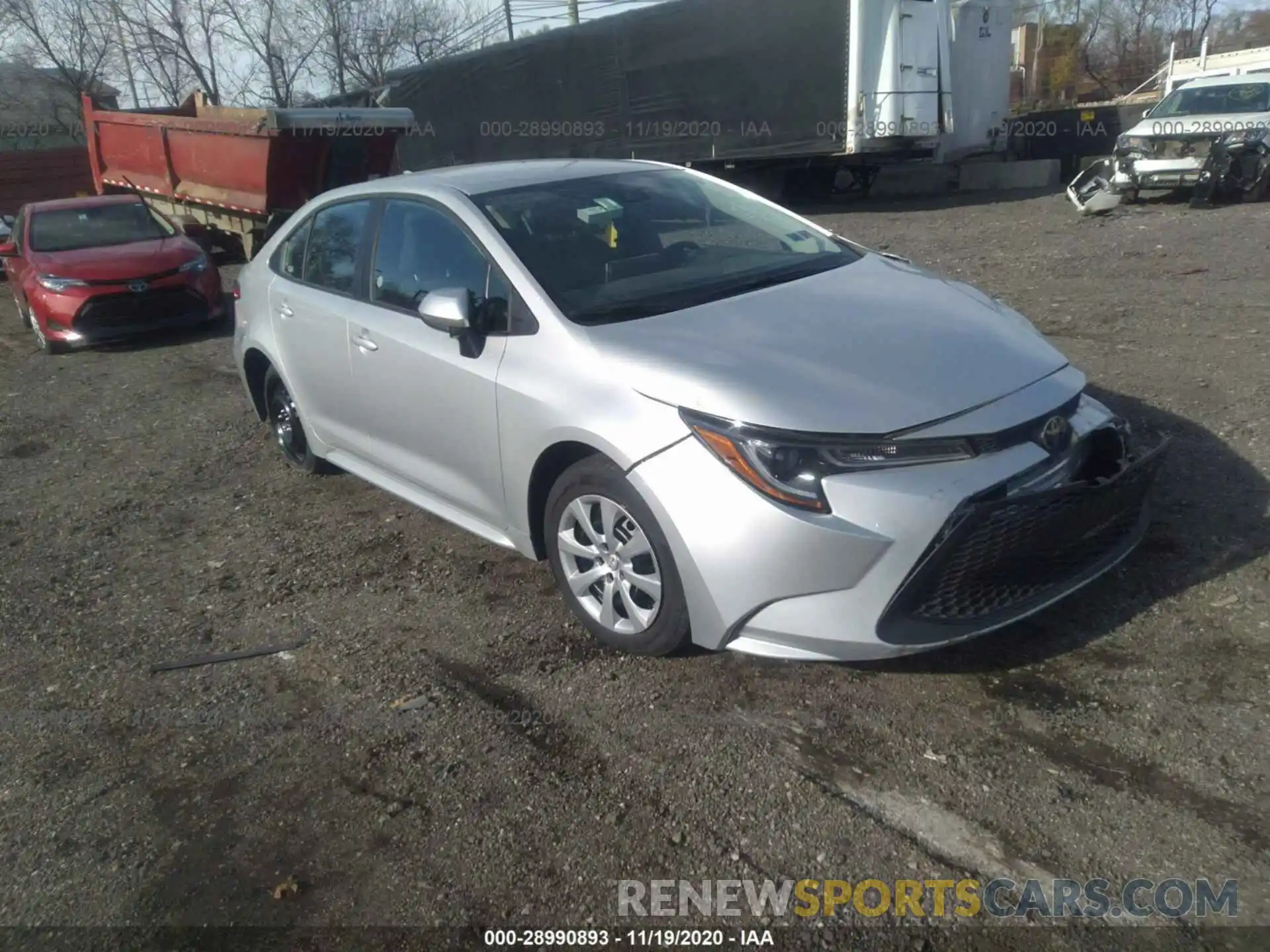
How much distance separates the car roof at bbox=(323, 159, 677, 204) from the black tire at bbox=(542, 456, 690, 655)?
1.51 m

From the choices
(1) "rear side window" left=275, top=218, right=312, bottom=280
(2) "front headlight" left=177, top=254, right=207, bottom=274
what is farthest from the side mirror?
(2) "front headlight" left=177, top=254, right=207, bottom=274

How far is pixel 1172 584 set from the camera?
4000mm

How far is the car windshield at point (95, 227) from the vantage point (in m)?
11.3

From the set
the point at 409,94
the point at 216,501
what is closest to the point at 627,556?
the point at 216,501

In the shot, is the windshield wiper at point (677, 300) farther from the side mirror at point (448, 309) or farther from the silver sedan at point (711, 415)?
the side mirror at point (448, 309)

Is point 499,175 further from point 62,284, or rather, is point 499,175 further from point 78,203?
point 78,203

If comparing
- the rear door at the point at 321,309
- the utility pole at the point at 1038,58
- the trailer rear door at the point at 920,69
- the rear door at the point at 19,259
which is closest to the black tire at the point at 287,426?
the rear door at the point at 321,309

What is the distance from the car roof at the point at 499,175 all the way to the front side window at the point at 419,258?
0.47 feet

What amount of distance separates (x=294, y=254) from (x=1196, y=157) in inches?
478

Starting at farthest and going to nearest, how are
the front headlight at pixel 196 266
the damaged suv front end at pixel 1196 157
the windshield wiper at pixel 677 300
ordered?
the damaged suv front end at pixel 1196 157 → the front headlight at pixel 196 266 → the windshield wiper at pixel 677 300

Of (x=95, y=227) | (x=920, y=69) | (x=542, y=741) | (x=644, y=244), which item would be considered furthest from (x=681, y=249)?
(x=920, y=69)

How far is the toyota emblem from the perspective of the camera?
3441 mm

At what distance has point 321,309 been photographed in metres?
5.14

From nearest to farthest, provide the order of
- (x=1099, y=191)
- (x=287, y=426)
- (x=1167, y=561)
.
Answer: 1. (x=1167, y=561)
2. (x=287, y=426)
3. (x=1099, y=191)
